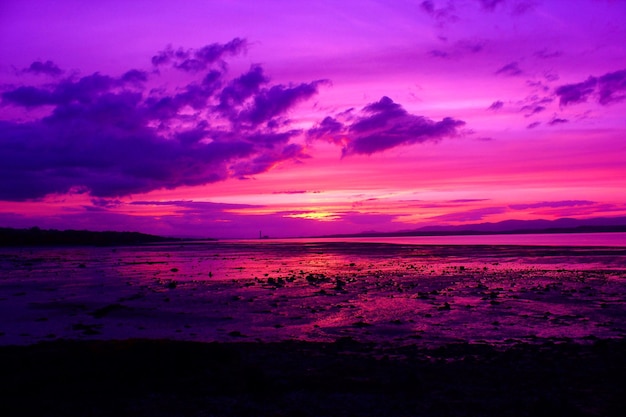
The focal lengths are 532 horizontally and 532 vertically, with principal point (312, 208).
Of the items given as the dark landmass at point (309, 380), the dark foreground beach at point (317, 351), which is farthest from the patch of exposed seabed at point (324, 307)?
the dark landmass at point (309, 380)

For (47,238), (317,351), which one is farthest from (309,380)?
(47,238)

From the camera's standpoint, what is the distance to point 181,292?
99.9ft

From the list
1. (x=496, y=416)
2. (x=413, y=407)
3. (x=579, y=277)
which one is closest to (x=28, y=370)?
(x=413, y=407)

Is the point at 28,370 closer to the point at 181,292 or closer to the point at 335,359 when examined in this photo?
the point at 335,359

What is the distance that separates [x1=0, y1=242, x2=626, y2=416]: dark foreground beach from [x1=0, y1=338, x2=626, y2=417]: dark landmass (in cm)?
5

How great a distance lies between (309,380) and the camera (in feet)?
40.1

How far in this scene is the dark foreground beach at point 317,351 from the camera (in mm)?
10672

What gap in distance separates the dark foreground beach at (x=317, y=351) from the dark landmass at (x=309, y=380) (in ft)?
0.15

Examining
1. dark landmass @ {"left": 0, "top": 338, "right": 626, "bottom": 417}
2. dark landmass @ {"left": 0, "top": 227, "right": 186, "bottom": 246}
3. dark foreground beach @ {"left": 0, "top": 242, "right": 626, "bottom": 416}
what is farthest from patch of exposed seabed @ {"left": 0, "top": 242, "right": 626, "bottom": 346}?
dark landmass @ {"left": 0, "top": 227, "right": 186, "bottom": 246}

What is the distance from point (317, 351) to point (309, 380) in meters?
3.11

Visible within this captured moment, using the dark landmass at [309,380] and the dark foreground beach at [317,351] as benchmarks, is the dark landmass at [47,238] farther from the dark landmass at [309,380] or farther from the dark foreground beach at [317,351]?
the dark landmass at [309,380]

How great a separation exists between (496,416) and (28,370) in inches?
415

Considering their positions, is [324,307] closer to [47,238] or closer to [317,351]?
[317,351]

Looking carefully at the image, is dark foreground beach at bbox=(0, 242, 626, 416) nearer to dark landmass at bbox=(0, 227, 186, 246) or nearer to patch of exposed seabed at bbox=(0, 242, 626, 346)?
patch of exposed seabed at bbox=(0, 242, 626, 346)
